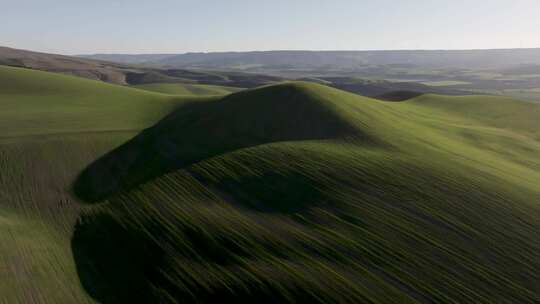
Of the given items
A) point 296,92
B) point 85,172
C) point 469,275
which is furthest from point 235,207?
point 296,92

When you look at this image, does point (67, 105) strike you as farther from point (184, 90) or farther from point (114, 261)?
point (184, 90)

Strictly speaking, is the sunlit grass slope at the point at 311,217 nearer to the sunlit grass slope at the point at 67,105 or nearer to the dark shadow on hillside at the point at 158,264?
the dark shadow on hillside at the point at 158,264

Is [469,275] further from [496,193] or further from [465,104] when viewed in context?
[465,104]

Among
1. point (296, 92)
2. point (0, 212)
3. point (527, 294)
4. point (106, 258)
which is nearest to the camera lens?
point (527, 294)

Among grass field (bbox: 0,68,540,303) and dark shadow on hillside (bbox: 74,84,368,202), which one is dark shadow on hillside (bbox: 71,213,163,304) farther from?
dark shadow on hillside (bbox: 74,84,368,202)

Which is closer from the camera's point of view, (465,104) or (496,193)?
(496,193)

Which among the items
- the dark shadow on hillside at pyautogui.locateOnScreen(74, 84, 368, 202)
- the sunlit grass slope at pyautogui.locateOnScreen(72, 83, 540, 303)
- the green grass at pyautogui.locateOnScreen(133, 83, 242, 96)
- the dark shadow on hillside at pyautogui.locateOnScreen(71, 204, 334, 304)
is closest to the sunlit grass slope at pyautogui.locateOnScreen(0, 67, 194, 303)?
the dark shadow on hillside at pyautogui.locateOnScreen(71, 204, 334, 304)

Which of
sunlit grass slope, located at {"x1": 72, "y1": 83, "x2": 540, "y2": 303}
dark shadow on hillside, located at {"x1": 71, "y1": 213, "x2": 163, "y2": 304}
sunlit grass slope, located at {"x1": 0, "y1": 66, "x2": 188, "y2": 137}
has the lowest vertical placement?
dark shadow on hillside, located at {"x1": 71, "y1": 213, "x2": 163, "y2": 304}
